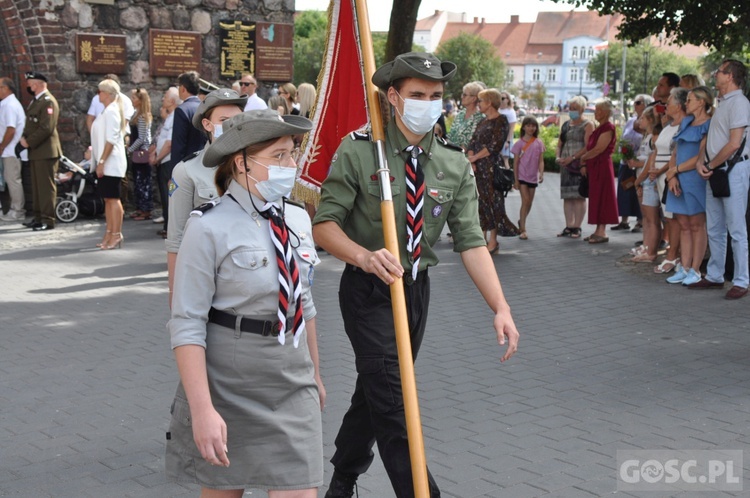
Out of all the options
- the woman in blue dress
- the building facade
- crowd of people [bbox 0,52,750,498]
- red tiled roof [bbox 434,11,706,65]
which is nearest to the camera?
crowd of people [bbox 0,52,750,498]

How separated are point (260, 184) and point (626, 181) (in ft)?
34.0

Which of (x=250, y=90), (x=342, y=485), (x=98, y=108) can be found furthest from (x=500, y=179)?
(x=342, y=485)

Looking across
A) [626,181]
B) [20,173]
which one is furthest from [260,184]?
[20,173]

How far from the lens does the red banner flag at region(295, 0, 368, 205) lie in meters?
4.81

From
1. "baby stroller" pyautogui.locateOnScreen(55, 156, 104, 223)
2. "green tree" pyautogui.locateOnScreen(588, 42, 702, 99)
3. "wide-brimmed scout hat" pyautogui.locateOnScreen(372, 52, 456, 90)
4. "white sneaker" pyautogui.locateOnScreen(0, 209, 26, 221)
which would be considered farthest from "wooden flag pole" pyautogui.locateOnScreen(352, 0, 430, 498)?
"green tree" pyautogui.locateOnScreen(588, 42, 702, 99)

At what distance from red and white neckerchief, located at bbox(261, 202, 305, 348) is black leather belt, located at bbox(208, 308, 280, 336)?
0.03 meters

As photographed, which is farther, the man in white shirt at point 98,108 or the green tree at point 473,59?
the green tree at point 473,59

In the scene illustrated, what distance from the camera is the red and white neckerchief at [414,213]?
13.5ft

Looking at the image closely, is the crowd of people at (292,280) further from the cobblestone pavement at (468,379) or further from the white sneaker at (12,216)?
the white sneaker at (12,216)

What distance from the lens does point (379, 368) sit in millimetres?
4039

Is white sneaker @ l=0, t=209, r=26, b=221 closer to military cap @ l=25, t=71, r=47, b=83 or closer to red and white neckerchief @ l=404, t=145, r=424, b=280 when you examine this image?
military cap @ l=25, t=71, r=47, b=83

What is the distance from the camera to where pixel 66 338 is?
310 inches

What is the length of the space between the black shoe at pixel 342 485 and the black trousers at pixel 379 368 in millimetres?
119

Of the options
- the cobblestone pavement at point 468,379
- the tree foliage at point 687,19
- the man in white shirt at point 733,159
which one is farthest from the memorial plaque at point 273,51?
the man in white shirt at point 733,159
